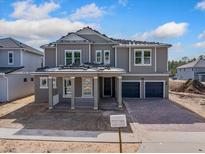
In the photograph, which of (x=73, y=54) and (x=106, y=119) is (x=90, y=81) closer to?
(x=73, y=54)

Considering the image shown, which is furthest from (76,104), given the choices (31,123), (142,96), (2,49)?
(2,49)

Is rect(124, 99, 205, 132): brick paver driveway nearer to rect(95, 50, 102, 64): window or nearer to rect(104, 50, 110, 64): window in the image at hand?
rect(104, 50, 110, 64): window

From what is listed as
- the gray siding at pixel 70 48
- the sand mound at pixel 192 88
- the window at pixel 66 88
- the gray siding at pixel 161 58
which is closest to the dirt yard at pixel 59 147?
the window at pixel 66 88

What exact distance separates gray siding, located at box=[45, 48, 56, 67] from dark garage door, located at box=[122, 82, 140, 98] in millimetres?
7438

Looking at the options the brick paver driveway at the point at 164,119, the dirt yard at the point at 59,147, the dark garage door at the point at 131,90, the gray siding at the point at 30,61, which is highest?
the gray siding at the point at 30,61

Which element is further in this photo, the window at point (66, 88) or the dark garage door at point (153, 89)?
the dark garage door at point (153, 89)

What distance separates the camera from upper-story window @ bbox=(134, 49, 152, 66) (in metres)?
24.4

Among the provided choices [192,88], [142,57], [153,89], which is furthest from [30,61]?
[192,88]

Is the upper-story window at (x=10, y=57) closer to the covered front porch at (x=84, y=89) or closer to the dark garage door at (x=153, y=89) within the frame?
the covered front porch at (x=84, y=89)

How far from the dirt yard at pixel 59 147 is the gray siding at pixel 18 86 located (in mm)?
15025

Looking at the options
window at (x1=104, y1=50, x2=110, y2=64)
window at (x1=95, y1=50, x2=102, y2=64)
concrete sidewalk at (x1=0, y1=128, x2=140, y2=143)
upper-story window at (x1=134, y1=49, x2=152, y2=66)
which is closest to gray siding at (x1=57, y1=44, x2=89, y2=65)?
window at (x1=95, y1=50, x2=102, y2=64)

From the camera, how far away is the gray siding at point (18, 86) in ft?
81.5

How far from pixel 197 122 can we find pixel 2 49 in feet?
70.5

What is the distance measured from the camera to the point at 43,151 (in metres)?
9.53
